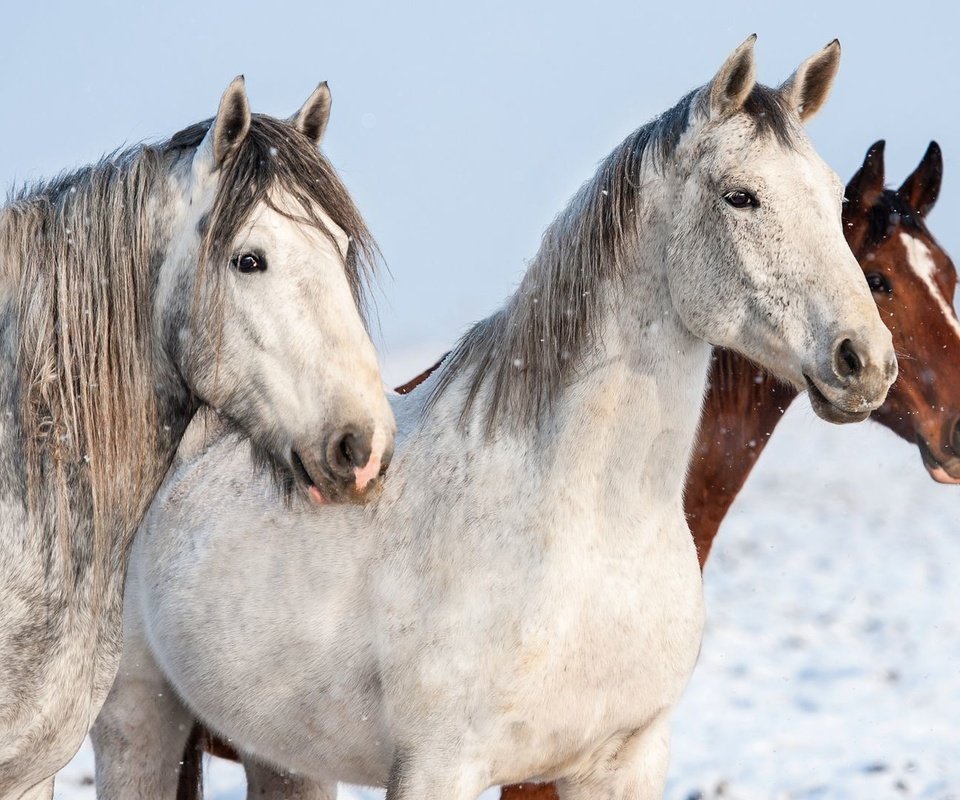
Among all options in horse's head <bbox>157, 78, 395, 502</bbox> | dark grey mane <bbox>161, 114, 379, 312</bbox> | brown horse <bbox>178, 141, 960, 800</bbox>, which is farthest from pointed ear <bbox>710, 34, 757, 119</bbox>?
brown horse <bbox>178, 141, 960, 800</bbox>

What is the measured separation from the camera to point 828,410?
2.93 metres

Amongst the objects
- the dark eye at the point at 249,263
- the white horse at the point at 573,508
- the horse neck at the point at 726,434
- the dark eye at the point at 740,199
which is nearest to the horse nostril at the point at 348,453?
the dark eye at the point at 249,263

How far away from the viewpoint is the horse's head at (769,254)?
2.87 meters

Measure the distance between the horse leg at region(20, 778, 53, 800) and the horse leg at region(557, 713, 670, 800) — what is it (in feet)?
4.51

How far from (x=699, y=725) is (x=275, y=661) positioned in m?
4.01

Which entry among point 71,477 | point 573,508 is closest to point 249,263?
point 71,477

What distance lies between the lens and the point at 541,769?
10.4ft

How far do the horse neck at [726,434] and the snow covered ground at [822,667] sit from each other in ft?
0.50

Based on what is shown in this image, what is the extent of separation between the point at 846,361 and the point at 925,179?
Answer: 262 cm

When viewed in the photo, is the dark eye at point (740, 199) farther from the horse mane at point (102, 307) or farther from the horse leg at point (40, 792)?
the horse leg at point (40, 792)

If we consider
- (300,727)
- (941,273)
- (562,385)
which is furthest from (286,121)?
(941,273)

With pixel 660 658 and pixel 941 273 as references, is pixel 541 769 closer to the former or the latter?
pixel 660 658

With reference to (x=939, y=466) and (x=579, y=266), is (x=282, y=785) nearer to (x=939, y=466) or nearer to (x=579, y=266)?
(x=579, y=266)

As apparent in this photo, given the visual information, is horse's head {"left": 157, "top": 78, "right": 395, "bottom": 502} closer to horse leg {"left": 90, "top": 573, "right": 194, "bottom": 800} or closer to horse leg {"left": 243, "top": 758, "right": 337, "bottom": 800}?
horse leg {"left": 90, "top": 573, "right": 194, "bottom": 800}
